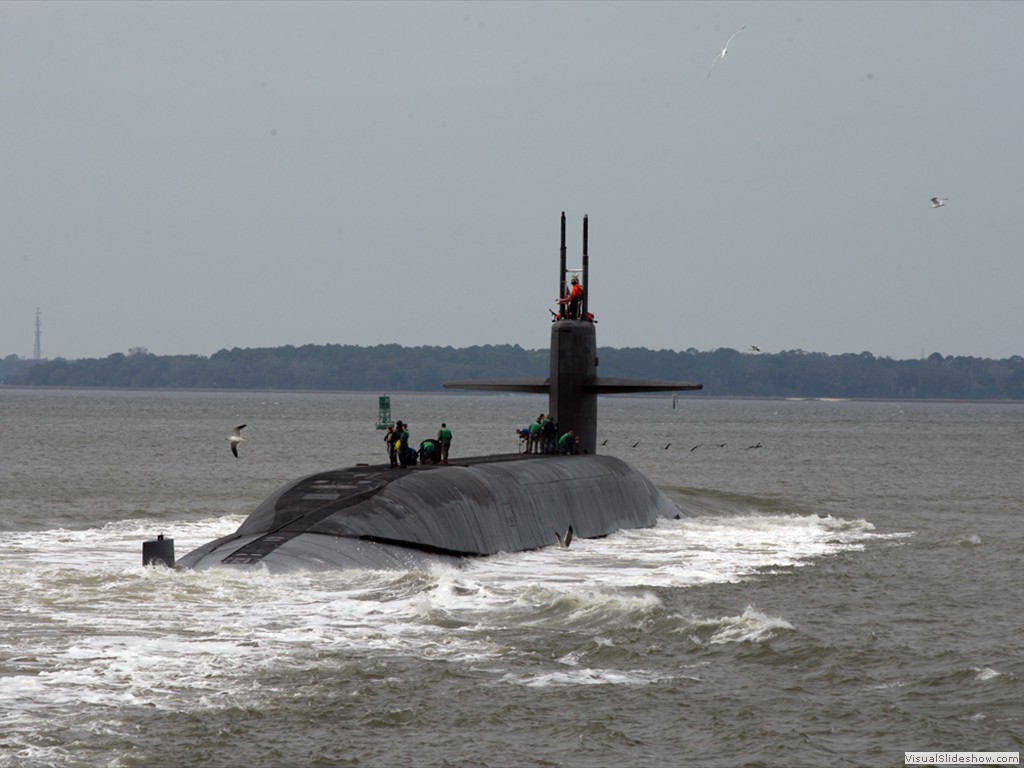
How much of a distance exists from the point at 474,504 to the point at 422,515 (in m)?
2.39

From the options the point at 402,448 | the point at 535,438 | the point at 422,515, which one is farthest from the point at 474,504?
the point at 535,438

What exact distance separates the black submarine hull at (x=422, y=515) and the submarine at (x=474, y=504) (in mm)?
28

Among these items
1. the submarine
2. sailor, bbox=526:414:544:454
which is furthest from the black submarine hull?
sailor, bbox=526:414:544:454

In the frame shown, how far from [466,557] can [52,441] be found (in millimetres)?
72958

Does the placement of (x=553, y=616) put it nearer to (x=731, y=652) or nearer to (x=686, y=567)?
(x=731, y=652)

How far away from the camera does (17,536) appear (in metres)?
32.4

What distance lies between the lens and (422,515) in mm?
25391

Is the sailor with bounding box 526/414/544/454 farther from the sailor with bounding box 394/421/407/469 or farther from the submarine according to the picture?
the sailor with bounding box 394/421/407/469

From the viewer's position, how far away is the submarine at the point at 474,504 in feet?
76.4

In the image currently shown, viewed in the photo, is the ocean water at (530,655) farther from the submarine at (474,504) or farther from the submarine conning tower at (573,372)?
the submarine conning tower at (573,372)

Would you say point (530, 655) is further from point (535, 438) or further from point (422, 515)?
point (535, 438)

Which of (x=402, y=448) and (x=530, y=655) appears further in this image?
(x=402, y=448)

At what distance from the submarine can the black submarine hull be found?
1.1 inches

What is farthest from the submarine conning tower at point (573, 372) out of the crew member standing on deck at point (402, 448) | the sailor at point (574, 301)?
the crew member standing on deck at point (402, 448)
